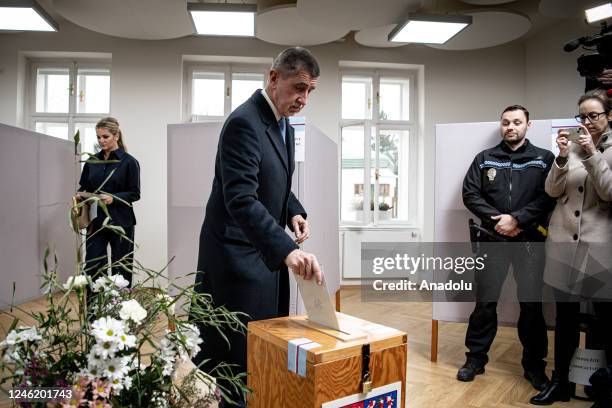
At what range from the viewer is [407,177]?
18.3 feet

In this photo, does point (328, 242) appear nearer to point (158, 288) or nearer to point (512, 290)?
point (512, 290)

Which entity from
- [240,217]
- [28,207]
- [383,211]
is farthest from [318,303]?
[383,211]

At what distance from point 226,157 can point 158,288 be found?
2.02ft

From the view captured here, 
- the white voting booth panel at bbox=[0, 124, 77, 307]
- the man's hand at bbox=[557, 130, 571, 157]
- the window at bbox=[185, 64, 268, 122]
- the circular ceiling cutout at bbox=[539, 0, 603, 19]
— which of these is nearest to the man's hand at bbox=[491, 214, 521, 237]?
the man's hand at bbox=[557, 130, 571, 157]

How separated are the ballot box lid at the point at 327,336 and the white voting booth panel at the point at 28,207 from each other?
0.96m

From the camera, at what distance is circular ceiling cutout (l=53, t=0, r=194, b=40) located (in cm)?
384

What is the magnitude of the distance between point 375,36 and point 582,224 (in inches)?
128

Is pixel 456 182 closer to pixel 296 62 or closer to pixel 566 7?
pixel 296 62

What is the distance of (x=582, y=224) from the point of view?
215 cm

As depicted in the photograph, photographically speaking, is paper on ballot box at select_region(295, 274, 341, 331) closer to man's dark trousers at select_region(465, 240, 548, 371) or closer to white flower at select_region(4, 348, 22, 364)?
white flower at select_region(4, 348, 22, 364)

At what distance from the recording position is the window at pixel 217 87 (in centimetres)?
532

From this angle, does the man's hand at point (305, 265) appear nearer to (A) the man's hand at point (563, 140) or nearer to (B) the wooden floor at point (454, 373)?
(B) the wooden floor at point (454, 373)

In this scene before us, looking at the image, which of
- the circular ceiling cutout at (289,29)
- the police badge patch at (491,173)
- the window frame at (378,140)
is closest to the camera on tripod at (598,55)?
the police badge patch at (491,173)

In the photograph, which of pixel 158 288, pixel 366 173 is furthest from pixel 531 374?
pixel 366 173
